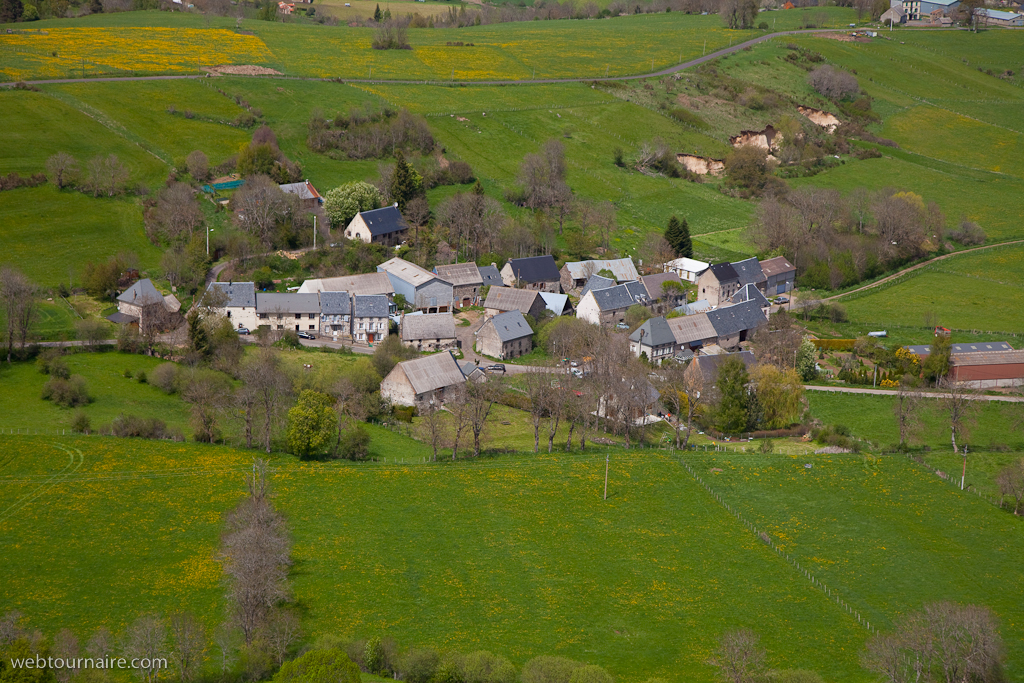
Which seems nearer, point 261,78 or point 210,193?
point 210,193

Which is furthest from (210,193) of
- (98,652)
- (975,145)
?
(975,145)

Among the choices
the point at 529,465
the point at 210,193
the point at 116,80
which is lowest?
the point at 529,465

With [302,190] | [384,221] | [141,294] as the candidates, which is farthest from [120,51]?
[141,294]

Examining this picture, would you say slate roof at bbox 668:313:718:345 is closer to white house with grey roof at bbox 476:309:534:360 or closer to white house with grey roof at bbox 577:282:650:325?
white house with grey roof at bbox 577:282:650:325

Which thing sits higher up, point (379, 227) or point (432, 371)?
point (379, 227)

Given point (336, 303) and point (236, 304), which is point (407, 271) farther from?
point (236, 304)

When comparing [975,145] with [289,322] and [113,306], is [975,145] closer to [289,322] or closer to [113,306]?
[289,322]
